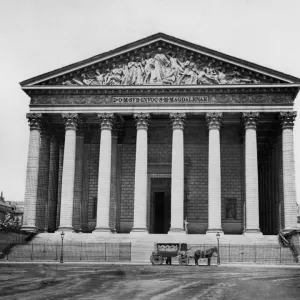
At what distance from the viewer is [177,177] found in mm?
45969

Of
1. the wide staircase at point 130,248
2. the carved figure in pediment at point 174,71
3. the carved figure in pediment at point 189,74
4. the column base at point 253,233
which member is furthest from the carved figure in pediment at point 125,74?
the column base at point 253,233

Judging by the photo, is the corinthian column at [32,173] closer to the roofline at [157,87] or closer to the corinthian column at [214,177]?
the roofline at [157,87]

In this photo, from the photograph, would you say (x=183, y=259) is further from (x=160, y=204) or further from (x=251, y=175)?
(x=160, y=204)

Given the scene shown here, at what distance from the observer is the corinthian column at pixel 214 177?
148ft

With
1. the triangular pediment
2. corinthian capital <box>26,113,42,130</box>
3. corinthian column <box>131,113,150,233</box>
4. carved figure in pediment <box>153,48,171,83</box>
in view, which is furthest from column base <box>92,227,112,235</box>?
carved figure in pediment <box>153,48,171,83</box>

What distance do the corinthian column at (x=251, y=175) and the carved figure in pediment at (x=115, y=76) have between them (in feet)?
36.4

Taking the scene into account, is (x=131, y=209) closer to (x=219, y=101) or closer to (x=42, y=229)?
(x=42, y=229)

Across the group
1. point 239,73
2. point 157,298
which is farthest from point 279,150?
point 157,298

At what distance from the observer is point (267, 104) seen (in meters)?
46.7

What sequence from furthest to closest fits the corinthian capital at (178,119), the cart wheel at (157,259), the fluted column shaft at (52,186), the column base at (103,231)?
the fluted column shaft at (52,186), the corinthian capital at (178,119), the column base at (103,231), the cart wheel at (157,259)

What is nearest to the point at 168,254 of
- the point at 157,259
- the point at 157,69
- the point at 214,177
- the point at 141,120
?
the point at 157,259

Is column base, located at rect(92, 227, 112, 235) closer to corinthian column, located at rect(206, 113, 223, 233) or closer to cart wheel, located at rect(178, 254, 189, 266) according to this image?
corinthian column, located at rect(206, 113, 223, 233)

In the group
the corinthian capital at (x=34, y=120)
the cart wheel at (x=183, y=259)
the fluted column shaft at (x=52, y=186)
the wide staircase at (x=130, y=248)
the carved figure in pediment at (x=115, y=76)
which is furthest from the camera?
the fluted column shaft at (x=52, y=186)

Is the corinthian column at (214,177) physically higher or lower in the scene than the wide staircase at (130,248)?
higher
